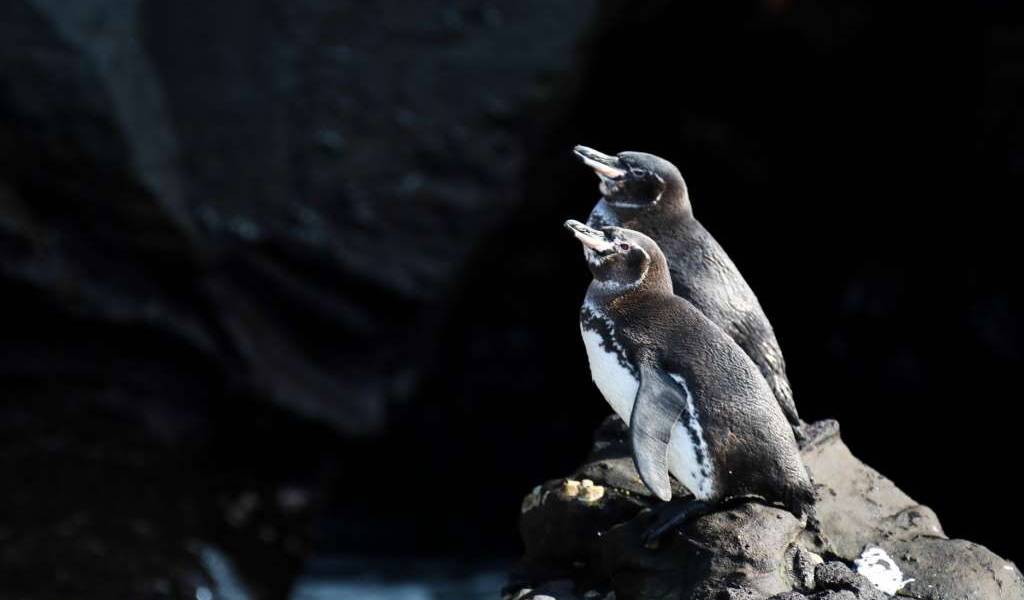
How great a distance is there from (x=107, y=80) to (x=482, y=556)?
11.5 feet

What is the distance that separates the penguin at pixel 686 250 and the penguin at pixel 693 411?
34cm

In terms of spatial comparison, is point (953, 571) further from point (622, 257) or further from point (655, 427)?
point (622, 257)

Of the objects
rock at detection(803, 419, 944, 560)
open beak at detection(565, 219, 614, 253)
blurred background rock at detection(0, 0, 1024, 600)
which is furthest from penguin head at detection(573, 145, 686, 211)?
blurred background rock at detection(0, 0, 1024, 600)

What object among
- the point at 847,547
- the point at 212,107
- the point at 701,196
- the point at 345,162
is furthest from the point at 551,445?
the point at 847,547

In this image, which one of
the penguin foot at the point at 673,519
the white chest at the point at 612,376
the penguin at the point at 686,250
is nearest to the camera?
the penguin foot at the point at 673,519

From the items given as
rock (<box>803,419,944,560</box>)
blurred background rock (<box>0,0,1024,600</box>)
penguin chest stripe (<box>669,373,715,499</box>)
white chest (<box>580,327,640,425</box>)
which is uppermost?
blurred background rock (<box>0,0,1024,600</box>)

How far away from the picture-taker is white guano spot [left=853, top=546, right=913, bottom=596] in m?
3.06

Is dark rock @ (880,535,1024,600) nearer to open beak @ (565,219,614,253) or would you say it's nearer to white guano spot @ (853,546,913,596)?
white guano spot @ (853,546,913,596)

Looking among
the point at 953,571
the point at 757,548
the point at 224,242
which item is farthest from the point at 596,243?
the point at 224,242

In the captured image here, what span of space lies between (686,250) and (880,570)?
1.11 meters

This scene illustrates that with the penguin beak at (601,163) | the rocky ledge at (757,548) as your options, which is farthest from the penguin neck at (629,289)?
the penguin beak at (601,163)

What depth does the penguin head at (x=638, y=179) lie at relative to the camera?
12.9 feet

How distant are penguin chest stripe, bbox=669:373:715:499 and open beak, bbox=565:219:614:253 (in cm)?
39

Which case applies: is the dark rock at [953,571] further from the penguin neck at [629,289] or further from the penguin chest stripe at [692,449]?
the penguin neck at [629,289]
